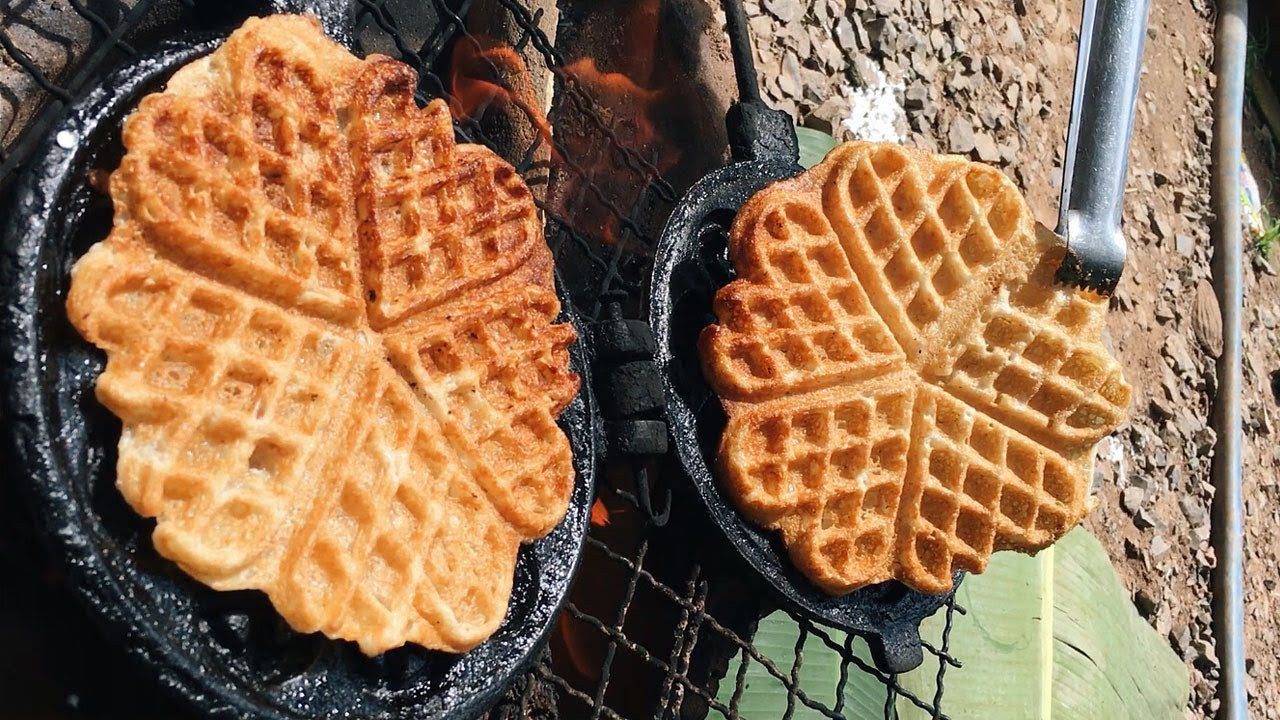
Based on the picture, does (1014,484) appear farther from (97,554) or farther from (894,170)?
(97,554)

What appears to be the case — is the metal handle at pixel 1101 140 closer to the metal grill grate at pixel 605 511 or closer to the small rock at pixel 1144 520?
the metal grill grate at pixel 605 511

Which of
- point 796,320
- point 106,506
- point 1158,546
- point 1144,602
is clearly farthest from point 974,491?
point 1158,546

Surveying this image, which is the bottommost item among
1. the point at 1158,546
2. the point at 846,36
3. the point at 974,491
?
the point at 1158,546

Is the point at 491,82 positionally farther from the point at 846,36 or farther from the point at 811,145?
the point at 846,36

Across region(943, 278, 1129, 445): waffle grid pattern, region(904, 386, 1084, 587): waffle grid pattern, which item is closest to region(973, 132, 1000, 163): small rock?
region(943, 278, 1129, 445): waffle grid pattern

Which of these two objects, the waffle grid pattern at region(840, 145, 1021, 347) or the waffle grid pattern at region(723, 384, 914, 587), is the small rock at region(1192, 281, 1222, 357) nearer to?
the waffle grid pattern at region(840, 145, 1021, 347)

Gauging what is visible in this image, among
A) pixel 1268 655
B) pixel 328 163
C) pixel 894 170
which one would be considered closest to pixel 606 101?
pixel 894 170
